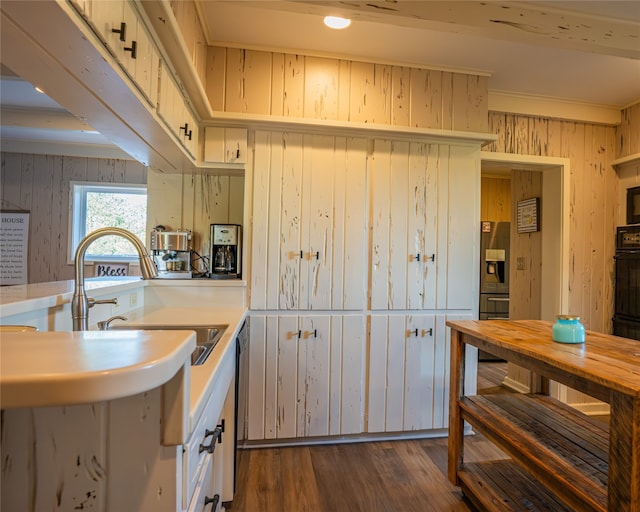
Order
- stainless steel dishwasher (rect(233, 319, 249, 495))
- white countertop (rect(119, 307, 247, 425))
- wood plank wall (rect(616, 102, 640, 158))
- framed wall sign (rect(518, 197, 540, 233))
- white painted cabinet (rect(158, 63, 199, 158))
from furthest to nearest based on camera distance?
framed wall sign (rect(518, 197, 540, 233)) < wood plank wall (rect(616, 102, 640, 158)) < stainless steel dishwasher (rect(233, 319, 249, 495)) < white painted cabinet (rect(158, 63, 199, 158)) < white countertop (rect(119, 307, 247, 425))

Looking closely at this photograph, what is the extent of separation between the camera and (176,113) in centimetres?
162

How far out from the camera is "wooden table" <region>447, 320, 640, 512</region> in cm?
102

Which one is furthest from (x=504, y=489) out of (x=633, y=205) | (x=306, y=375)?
(x=633, y=205)

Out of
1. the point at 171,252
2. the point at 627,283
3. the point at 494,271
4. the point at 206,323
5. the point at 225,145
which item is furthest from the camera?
the point at 494,271

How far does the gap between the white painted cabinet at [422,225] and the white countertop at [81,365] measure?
1862mm

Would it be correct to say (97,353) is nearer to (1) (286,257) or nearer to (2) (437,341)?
(1) (286,257)

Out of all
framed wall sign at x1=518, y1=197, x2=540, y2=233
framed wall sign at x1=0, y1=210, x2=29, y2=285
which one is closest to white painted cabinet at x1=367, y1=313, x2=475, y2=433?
framed wall sign at x1=518, y1=197, x2=540, y2=233

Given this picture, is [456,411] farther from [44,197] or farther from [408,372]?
[44,197]

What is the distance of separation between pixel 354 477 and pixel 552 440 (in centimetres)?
107

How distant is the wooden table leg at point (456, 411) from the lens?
1.78 meters

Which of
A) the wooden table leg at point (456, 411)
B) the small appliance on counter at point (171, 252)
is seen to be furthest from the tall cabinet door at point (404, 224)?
the small appliance on counter at point (171, 252)

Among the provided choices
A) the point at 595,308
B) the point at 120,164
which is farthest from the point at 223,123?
the point at 595,308

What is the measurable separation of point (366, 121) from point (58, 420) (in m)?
2.21

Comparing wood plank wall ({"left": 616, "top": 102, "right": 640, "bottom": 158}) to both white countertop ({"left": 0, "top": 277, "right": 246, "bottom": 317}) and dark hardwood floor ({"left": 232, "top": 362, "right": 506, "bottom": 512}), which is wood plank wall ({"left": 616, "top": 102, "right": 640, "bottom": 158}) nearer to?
dark hardwood floor ({"left": 232, "top": 362, "right": 506, "bottom": 512})
